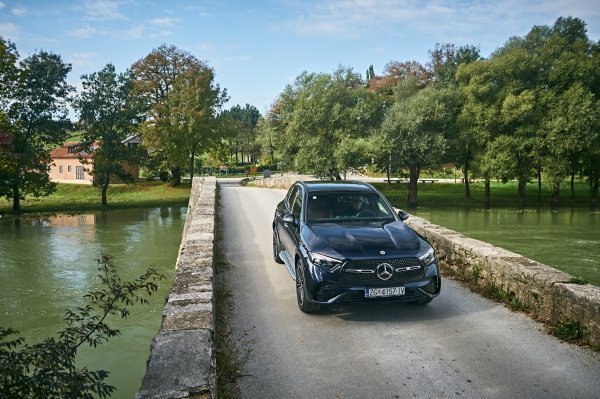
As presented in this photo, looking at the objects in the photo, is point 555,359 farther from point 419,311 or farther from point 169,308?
point 169,308

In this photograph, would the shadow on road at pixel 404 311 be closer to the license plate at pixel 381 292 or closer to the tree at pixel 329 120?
the license plate at pixel 381 292

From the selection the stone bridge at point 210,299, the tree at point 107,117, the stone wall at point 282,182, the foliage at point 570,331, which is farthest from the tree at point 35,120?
the foliage at point 570,331

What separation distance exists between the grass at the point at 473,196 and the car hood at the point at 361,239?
30.6 meters

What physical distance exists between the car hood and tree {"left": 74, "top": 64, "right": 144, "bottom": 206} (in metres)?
41.6

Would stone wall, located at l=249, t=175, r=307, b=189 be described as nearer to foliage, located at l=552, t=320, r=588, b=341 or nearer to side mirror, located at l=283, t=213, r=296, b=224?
side mirror, located at l=283, t=213, r=296, b=224

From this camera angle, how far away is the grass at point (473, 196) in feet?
128

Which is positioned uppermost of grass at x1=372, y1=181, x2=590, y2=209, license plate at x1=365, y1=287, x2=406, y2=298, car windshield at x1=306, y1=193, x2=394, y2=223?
car windshield at x1=306, y1=193, x2=394, y2=223

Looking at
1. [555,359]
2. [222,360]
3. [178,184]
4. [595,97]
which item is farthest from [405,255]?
[178,184]

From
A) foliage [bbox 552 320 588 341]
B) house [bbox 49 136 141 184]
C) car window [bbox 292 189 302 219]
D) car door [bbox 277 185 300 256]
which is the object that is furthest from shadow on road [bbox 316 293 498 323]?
house [bbox 49 136 141 184]

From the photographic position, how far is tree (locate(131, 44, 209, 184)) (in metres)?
48.9

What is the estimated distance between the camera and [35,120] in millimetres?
41031

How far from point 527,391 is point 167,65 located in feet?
175

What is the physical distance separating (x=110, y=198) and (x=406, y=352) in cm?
4756

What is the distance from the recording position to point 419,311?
22.1 feet
